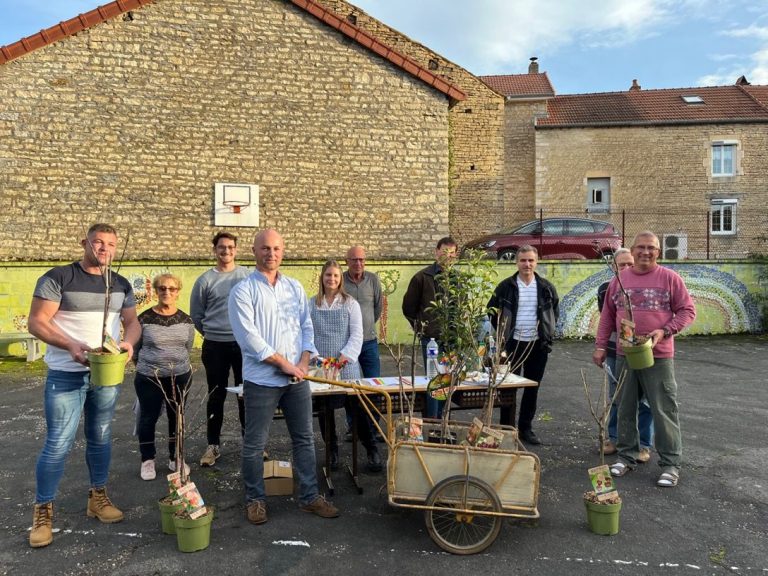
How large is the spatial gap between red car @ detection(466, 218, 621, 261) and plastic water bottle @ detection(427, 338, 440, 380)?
9.47 meters

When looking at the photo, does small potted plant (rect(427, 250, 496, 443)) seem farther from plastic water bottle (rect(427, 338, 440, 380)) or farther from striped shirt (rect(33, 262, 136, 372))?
striped shirt (rect(33, 262, 136, 372))

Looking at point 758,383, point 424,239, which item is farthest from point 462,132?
point 758,383

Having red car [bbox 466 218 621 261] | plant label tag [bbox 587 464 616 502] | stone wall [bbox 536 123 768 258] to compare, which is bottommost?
plant label tag [bbox 587 464 616 502]

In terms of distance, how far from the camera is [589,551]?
337 centimetres

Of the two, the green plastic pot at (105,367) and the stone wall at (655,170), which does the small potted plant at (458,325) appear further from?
the stone wall at (655,170)

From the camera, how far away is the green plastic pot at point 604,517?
3.53 metres

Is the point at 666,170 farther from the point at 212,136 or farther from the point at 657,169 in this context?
the point at 212,136

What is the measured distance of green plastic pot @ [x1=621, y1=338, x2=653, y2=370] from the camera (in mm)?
4172

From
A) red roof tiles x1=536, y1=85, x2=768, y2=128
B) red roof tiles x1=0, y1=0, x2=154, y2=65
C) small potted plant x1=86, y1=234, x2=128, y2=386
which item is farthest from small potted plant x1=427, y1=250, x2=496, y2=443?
red roof tiles x1=536, y1=85, x2=768, y2=128

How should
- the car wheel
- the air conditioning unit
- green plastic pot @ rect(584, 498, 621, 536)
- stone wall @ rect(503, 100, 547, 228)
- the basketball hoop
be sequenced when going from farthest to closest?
1. stone wall @ rect(503, 100, 547, 228)
2. the air conditioning unit
3. the car wheel
4. the basketball hoop
5. green plastic pot @ rect(584, 498, 621, 536)

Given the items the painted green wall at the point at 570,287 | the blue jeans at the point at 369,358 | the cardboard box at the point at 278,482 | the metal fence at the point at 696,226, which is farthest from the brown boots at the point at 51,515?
the metal fence at the point at 696,226

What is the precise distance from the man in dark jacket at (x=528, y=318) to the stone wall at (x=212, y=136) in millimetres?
9013

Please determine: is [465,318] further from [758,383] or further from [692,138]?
[692,138]

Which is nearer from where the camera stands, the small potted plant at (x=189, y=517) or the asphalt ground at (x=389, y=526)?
the asphalt ground at (x=389, y=526)
